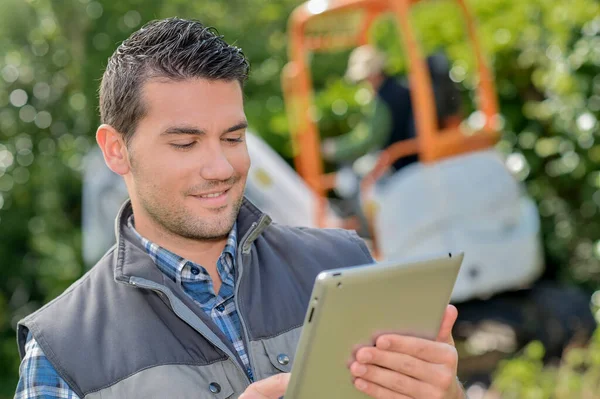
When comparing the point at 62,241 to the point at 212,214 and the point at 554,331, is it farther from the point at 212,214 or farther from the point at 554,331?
the point at 212,214

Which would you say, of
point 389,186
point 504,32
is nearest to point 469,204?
point 389,186

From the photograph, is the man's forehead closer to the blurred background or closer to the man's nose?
the man's nose

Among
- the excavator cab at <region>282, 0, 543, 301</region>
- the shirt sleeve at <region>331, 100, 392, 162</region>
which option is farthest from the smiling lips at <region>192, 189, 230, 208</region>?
the shirt sleeve at <region>331, 100, 392, 162</region>

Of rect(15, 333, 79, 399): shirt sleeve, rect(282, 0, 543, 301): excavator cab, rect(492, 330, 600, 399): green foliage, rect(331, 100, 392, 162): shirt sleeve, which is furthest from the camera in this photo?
rect(331, 100, 392, 162): shirt sleeve

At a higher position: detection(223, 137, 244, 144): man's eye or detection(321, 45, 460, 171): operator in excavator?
detection(223, 137, 244, 144): man's eye

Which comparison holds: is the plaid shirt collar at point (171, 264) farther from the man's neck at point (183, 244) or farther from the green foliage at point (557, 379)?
the green foliage at point (557, 379)

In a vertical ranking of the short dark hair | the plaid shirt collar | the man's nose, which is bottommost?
the plaid shirt collar

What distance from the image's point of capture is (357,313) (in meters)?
1.62

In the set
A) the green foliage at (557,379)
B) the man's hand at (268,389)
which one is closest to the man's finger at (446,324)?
the man's hand at (268,389)

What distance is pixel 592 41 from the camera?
5781 mm

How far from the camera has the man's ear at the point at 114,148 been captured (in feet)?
6.74

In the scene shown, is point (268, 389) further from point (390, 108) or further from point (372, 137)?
point (390, 108)

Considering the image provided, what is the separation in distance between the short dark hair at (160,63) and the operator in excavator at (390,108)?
443 cm

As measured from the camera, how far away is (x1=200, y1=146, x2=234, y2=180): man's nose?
6.37 feet
